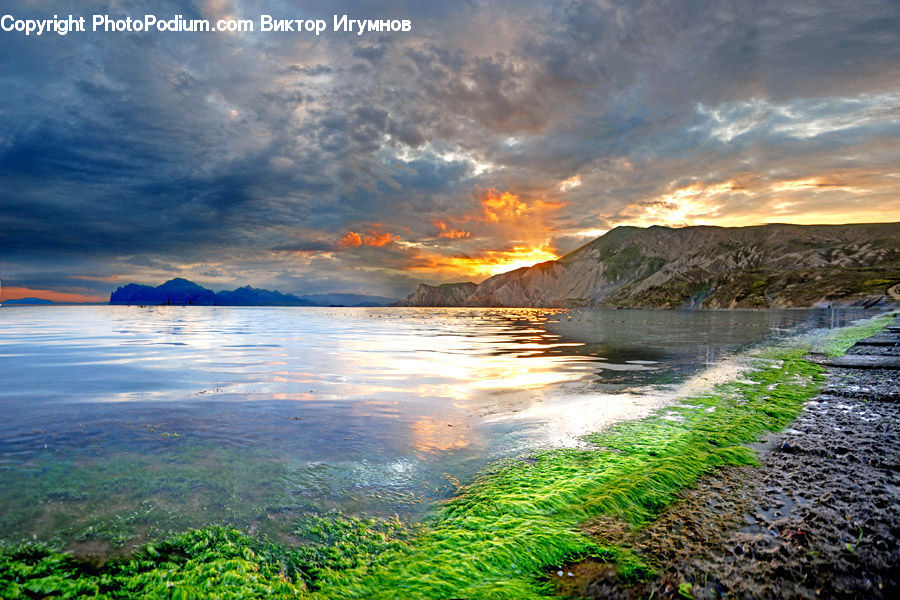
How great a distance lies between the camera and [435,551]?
6336 millimetres

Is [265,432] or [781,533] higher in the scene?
[781,533]

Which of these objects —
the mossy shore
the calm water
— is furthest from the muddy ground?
the calm water

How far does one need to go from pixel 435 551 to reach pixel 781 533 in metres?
4.84

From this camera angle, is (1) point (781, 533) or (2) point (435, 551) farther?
(2) point (435, 551)

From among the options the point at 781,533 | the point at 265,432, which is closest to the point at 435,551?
the point at 781,533

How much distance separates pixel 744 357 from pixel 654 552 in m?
29.1

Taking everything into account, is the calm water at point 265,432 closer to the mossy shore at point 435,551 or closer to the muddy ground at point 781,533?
the mossy shore at point 435,551

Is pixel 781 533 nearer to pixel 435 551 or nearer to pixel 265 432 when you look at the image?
pixel 435 551

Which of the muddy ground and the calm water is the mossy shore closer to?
the muddy ground

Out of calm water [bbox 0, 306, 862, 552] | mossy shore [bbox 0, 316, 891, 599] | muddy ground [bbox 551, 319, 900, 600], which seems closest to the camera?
muddy ground [bbox 551, 319, 900, 600]

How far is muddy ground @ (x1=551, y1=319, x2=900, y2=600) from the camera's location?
4.82 meters

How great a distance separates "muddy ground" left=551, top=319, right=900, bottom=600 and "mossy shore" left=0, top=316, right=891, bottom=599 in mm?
343

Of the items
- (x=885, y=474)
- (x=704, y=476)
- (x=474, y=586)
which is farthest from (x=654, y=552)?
(x=885, y=474)

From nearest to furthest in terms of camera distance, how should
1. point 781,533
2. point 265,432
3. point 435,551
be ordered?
1. point 781,533
2. point 435,551
3. point 265,432
